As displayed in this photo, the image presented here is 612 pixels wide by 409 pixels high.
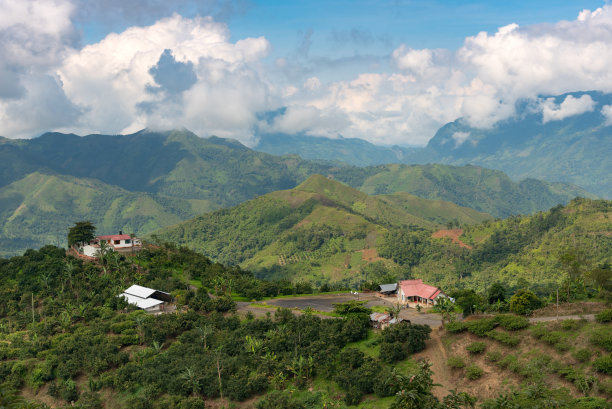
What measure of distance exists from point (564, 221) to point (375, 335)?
153564 mm

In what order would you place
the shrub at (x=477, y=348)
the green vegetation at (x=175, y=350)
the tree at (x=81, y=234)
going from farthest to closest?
the tree at (x=81, y=234), the green vegetation at (x=175, y=350), the shrub at (x=477, y=348)

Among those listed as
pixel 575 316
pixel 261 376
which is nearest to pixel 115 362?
pixel 261 376

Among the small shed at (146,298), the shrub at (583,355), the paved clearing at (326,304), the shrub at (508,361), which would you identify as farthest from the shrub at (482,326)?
the small shed at (146,298)

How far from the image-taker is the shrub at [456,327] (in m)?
61.1

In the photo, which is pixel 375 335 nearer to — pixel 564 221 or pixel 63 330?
pixel 63 330

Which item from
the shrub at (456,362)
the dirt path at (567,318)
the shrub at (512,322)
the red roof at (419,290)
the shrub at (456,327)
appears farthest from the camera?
the red roof at (419,290)

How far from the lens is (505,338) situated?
56.4 metres

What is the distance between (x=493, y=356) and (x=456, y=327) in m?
6.66

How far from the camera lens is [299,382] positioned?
200 feet

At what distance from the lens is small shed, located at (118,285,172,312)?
85.2 metres

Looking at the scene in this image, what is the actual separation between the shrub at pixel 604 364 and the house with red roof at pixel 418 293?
33.0 m

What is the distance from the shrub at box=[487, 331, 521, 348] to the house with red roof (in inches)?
865

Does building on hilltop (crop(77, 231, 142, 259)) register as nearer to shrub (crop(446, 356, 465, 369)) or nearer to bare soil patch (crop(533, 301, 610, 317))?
shrub (crop(446, 356, 465, 369))

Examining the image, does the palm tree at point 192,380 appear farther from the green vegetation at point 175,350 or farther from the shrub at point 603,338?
the shrub at point 603,338
